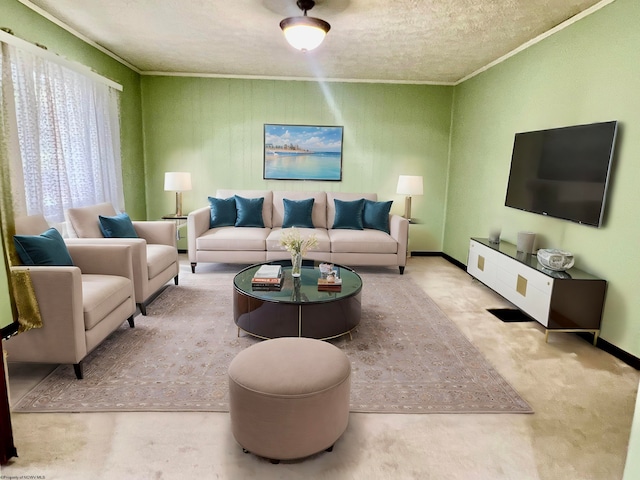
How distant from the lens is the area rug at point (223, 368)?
7.09ft

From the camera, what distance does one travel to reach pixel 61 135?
364 cm

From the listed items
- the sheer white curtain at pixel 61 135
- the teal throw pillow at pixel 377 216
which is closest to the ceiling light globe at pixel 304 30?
the sheer white curtain at pixel 61 135

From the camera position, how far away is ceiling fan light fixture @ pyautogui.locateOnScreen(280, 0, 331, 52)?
2.97 meters

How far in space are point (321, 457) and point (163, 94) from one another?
5.29 meters

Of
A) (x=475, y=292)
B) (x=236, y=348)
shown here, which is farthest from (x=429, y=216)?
(x=236, y=348)

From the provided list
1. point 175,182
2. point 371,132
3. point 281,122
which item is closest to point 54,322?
point 175,182

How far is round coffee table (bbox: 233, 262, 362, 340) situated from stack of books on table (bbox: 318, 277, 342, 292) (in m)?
0.03

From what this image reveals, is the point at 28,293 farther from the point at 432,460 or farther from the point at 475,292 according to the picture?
the point at 475,292

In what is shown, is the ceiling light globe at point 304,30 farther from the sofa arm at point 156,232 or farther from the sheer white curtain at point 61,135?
the sofa arm at point 156,232

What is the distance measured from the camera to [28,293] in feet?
7.32

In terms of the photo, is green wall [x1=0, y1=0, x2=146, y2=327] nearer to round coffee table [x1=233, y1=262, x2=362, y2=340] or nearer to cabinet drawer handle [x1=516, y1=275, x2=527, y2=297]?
round coffee table [x1=233, y1=262, x2=362, y2=340]

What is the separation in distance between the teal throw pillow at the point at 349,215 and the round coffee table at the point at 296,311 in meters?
2.15

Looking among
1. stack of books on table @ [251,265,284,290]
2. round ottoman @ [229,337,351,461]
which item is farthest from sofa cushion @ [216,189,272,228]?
round ottoman @ [229,337,351,461]

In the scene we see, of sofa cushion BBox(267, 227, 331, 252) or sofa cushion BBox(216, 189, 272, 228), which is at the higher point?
sofa cushion BBox(216, 189, 272, 228)
